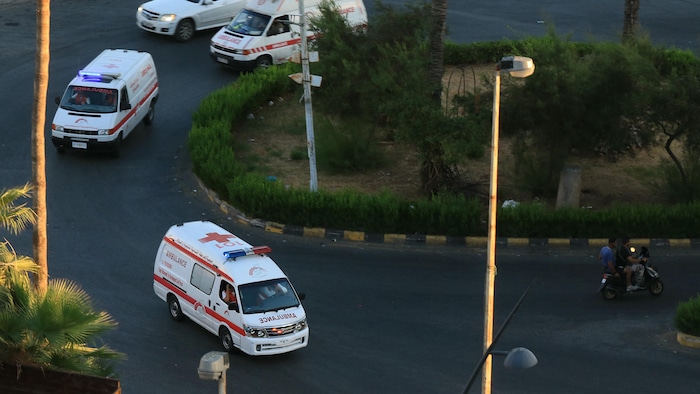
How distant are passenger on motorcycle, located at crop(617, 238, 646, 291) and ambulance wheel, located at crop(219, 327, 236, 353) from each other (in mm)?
8284

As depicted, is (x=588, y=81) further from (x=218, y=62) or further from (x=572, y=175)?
(x=218, y=62)

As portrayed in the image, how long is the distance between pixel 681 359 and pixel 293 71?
16.9m

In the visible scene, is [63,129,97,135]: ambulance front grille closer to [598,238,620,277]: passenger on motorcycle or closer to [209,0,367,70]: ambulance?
[209,0,367,70]: ambulance

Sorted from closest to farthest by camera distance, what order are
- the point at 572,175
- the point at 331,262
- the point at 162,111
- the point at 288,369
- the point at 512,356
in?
the point at 512,356
the point at 288,369
the point at 331,262
the point at 572,175
the point at 162,111

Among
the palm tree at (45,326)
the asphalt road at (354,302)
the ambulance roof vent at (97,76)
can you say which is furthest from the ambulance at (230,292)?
the ambulance roof vent at (97,76)

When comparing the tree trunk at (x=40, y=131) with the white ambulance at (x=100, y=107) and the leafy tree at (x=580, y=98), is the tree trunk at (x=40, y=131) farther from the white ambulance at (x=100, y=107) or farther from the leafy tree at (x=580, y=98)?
the leafy tree at (x=580, y=98)

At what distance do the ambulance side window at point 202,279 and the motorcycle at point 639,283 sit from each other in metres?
8.22

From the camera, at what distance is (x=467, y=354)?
73.5 ft

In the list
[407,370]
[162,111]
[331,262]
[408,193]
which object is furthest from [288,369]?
[162,111]

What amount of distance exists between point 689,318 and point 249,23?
61.0ft

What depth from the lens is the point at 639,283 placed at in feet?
80.5

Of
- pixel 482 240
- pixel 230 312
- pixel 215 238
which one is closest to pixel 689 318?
pixel 482 240

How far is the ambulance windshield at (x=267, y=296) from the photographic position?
21.8 meters

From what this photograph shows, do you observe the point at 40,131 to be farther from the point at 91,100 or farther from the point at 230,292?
the point at 91,100
